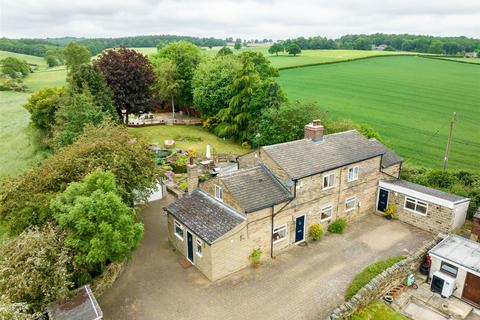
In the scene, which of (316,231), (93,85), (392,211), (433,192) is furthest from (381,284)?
(93,85)

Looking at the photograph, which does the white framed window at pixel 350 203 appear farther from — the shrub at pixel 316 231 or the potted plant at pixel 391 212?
the shrub at pixel 316 231

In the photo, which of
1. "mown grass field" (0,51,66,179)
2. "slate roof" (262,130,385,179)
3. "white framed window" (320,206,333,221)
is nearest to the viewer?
"slate roof" (262,130,385,179)

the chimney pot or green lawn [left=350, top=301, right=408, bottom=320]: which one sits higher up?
the chimney pot

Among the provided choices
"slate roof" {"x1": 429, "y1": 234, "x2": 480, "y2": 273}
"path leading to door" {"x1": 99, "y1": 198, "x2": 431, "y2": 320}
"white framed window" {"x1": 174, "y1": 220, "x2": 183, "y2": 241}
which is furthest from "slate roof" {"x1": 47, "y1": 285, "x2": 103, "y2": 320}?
"slate roof" {"x1": 429, "y1": 234, "x2": 480, "y2": 273}

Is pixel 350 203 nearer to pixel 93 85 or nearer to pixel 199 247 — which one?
pixel 199 247

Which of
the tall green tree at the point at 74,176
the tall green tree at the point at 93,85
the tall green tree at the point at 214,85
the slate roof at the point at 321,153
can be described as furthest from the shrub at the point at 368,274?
the tall green tree at the point at 214,85

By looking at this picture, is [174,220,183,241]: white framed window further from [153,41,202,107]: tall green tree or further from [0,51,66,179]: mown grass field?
[153,41,202,107]: tall green tree

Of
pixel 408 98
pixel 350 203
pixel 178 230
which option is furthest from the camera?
pixel 408 98
